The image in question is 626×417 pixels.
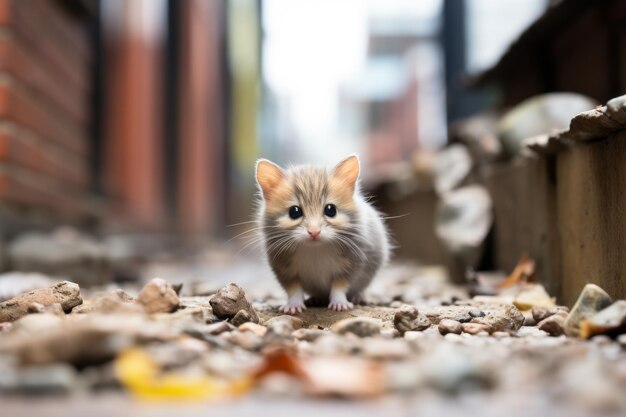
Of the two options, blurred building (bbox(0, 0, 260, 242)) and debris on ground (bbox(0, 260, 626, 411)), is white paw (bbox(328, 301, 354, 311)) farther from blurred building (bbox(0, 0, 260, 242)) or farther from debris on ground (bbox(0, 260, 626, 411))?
blurred building (bbox(0, 0, 260, 242))

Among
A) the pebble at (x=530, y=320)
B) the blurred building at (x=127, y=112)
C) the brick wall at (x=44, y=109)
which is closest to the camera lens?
the pebble at (x=530, y=320)

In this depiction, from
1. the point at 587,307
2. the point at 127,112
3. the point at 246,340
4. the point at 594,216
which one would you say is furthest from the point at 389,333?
the point at 127,112

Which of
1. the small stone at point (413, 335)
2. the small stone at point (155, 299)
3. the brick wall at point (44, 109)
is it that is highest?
the brick wall at point (44, 109)

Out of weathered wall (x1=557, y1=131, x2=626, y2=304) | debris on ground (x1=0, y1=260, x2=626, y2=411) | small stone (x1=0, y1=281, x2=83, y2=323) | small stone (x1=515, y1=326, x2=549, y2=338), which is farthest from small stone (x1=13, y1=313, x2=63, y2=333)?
weathered wall (x1=557, y1=131, x2=626, y2=304)

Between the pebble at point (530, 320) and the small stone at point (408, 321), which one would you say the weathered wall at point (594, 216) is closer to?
the pebble at point (530, 320)

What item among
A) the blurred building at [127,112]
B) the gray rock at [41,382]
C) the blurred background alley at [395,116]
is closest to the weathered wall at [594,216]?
the blurred background alley at [395,116]

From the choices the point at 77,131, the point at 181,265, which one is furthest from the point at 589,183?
the point at 181,265
